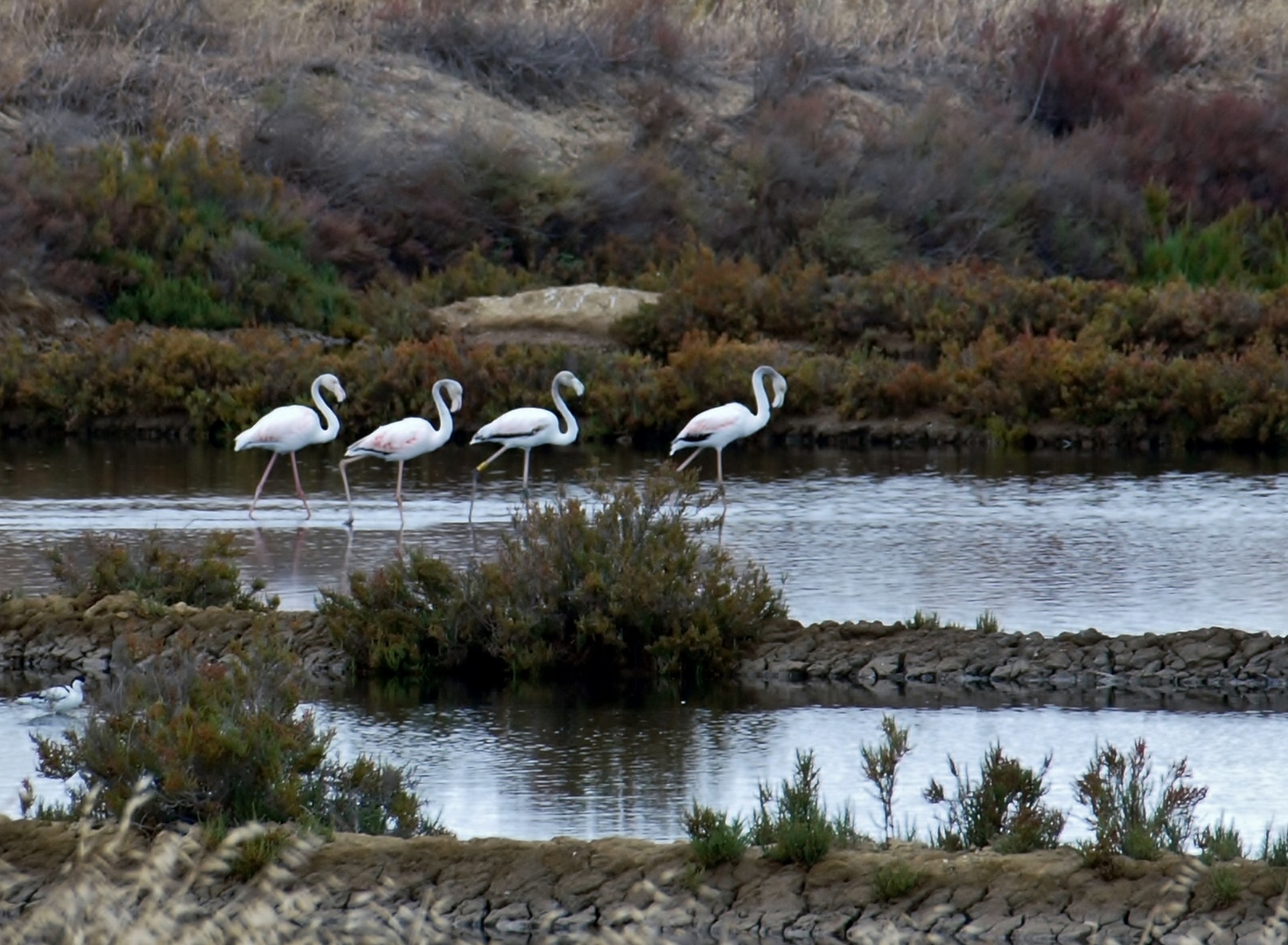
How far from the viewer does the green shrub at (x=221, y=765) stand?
7.81m

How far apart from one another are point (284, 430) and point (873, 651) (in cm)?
863

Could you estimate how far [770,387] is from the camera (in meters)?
23.9

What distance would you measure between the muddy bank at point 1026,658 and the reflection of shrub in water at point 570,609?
329 millimetres

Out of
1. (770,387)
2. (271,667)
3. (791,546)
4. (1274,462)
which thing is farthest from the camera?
(770,387)

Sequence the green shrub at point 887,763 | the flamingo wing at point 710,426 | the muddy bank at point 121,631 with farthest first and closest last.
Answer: the flamingo wing at point 710,426, the muddy bank at point 121,631, the green shrub at point 887,763

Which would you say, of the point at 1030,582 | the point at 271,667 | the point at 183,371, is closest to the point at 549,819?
the point at 271,667

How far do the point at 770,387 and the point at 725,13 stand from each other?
71.8 feet

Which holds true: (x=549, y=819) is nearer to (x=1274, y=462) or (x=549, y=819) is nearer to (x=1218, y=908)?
(x=1218, y=908)

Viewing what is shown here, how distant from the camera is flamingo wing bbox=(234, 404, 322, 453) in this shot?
18766mm

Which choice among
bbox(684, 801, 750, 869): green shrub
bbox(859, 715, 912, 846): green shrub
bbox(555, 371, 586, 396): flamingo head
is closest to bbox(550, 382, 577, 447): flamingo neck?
bbox(555, 371, 586, 396): flamingo head

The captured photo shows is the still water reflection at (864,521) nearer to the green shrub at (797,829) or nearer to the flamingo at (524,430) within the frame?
the flamingo at (524,430)

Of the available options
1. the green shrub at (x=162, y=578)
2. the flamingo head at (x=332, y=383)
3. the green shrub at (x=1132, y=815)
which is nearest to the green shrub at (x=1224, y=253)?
the flamingo head at (x=332, y=383)

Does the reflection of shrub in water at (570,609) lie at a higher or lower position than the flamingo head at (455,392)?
lower

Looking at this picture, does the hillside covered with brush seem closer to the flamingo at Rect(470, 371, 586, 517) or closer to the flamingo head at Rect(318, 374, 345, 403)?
the flamingo head at Rect(318, 374, 345, 403)
